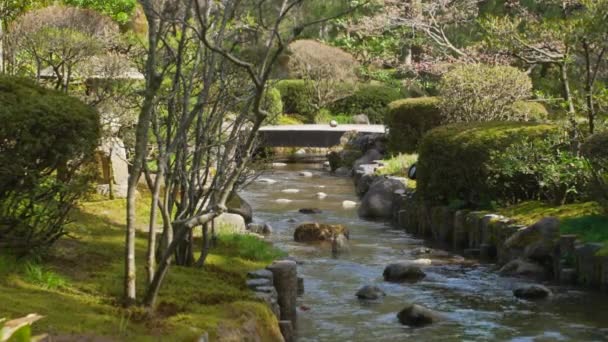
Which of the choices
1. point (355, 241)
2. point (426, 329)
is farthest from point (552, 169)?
point (426, 329)

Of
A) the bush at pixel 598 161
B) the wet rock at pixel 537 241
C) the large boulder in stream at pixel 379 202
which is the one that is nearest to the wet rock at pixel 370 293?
the wet rock at pixel 537 241

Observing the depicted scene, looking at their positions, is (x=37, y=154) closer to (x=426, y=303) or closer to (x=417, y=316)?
(x=417, y=316)

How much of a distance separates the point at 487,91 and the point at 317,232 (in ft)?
18.4

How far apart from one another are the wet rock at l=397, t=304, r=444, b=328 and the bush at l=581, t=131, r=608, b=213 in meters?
2.82

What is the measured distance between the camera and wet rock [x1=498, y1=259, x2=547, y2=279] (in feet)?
37.9

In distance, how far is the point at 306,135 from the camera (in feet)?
92.3

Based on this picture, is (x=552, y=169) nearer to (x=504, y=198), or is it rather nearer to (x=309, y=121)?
(x=504, y=198)

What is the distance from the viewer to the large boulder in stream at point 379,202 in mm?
17562

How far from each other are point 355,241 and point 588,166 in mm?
4362

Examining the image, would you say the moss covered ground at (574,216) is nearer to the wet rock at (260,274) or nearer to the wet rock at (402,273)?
the wet rock at (402,273)

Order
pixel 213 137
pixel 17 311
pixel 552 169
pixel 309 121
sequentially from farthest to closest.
Answer: 1. pixel 309 121
2. pixel 552 169
3. pixel 213 137
4. pixel 17 311

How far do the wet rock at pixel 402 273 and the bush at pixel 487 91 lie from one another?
7162mm

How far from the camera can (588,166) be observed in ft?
37.4

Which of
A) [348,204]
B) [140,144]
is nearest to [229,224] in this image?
[140,144]
